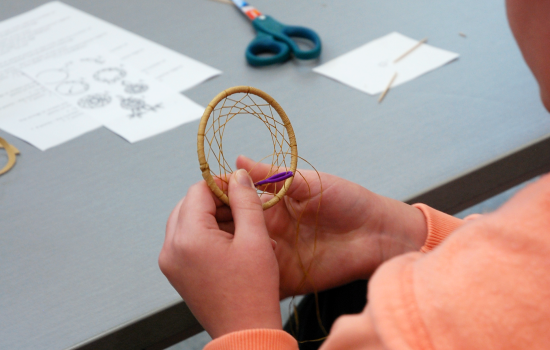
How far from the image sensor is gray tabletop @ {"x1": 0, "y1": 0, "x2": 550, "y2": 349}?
1.85 feet

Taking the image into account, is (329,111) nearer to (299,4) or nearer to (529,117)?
(529,117)

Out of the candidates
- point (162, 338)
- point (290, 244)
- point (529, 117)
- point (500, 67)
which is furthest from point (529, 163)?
point (162, 338)

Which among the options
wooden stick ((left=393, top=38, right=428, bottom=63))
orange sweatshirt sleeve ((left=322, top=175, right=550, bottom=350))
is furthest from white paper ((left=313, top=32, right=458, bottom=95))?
orange sweatshirt sleeve ((left=322, top=175, right=550, bottom=350))

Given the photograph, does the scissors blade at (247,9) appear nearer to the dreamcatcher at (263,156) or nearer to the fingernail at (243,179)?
the dreamcatcher at (263,156)

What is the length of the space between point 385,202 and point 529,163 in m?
0.31

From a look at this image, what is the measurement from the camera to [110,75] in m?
1.02

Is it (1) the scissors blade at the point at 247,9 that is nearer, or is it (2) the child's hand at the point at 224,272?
(2) the child's hand at the point at 224,272

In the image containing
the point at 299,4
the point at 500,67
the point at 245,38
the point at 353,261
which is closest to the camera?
the point at 353,261

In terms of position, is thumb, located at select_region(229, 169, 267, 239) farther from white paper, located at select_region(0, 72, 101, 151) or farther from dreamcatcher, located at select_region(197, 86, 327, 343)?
white paper, located at select_region(0, 72, 101, 151)

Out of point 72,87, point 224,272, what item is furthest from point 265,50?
point 224,272

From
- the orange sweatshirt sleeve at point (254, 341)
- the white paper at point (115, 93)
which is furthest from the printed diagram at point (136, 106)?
the orange sweatshirt sleeve at point (254, 341)

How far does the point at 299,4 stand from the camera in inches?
49.2

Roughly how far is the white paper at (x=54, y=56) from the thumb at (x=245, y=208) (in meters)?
0.46

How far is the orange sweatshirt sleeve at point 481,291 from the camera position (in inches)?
11.0
